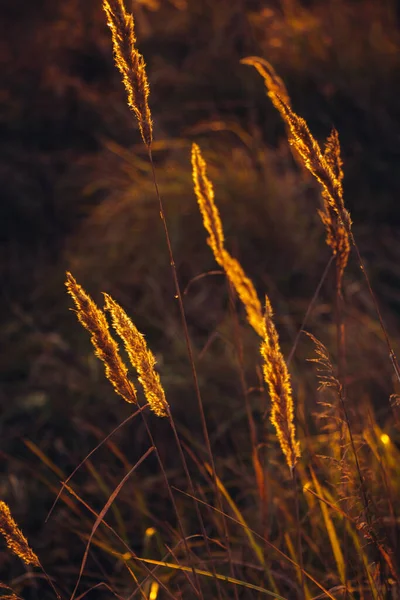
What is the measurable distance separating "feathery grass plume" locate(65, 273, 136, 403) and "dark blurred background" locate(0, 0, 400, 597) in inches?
39.2

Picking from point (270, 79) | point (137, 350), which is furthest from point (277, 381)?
point (270, 79)

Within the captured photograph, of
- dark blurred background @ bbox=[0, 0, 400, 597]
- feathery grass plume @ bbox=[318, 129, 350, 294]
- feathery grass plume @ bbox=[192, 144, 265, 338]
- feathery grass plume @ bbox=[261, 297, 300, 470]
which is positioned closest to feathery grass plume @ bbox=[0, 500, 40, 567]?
feathery grass plume @ bbox=[261, 297, 300, 470]

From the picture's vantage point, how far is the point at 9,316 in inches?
144

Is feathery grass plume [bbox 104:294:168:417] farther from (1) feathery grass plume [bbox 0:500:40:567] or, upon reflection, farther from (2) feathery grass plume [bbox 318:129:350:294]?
(2) feathery grass plume [bbox 318:129:350:294]

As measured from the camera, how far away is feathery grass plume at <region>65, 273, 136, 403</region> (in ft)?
3.56

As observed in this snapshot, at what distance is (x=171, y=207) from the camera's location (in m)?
4.01

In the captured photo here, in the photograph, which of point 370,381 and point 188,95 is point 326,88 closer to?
point 188,95

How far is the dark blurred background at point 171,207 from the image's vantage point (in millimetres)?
2922

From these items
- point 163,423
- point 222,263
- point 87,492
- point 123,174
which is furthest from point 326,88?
point 222,263

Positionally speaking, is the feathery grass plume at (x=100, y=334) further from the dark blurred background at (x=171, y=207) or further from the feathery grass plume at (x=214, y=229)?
the dark blurred background at (x=171, y=207)

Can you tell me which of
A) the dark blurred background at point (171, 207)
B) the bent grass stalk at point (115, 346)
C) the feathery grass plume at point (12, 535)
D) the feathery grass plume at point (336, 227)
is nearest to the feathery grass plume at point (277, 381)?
the bent grass stalk at point (115, 346)

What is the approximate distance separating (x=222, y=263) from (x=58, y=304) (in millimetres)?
2208

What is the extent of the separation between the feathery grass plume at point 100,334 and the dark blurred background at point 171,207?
994 mm

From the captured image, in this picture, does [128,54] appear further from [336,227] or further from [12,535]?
[12,535]
